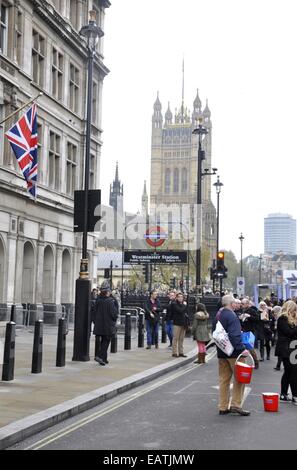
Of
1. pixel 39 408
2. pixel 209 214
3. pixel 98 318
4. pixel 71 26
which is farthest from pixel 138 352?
pixel 209 214

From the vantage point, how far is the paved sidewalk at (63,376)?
9898mm

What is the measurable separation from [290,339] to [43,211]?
20871 mm

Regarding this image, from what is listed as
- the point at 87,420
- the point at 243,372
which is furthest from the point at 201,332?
the point at 87,420

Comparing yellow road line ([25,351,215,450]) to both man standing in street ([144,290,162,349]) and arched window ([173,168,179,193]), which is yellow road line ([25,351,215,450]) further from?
arched window ([173,168,179,193])

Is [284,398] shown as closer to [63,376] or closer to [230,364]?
[230,364]

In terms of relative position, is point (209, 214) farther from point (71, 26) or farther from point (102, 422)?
point (102, 422)

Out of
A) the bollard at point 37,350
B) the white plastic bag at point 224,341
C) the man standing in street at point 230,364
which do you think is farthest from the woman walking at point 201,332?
the white plastic bag at point 224,341

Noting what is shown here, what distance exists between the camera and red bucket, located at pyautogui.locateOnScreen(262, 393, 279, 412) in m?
10.1

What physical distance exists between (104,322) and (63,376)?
2464 mm

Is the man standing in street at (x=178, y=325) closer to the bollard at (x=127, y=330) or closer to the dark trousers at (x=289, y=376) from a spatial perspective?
the bollard at (x=127, y=330)

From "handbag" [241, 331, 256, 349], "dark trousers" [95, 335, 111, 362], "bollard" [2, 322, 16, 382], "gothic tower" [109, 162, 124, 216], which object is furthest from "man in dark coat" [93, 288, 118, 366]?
"gothic tower" [109, 162, 124, 216]

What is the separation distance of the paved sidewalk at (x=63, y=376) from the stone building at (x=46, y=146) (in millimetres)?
7221

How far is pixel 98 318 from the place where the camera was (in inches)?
616

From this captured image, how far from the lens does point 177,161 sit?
162875mm
